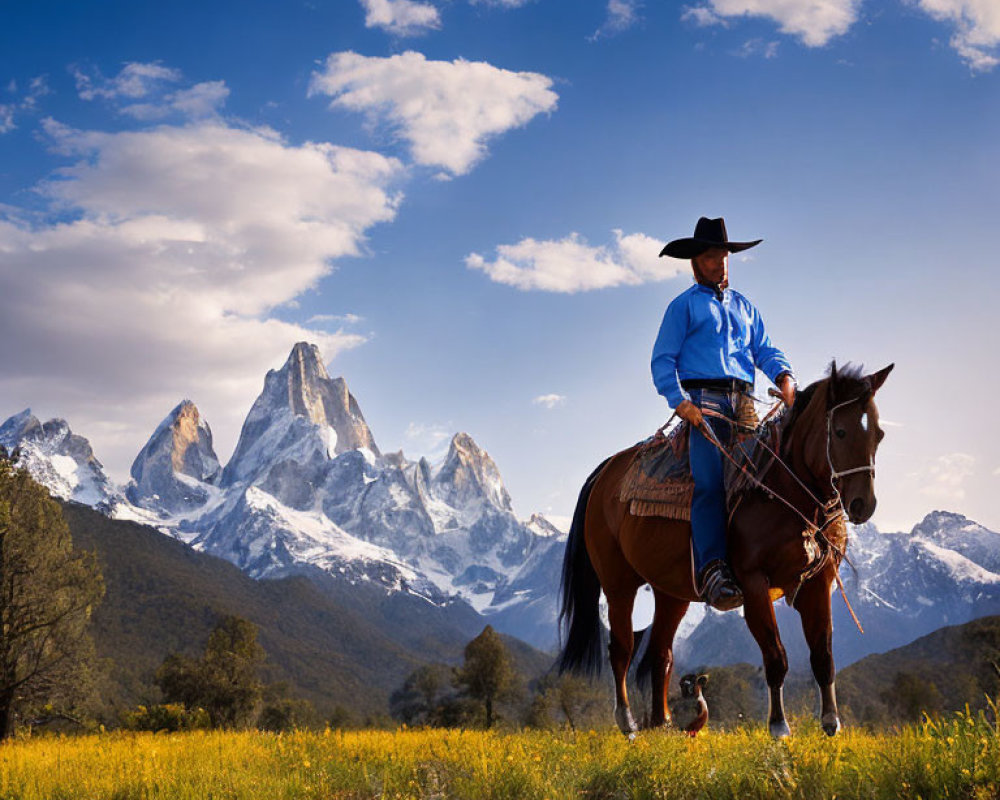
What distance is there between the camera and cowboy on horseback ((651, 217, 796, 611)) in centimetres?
649

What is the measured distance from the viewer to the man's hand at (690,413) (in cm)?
676

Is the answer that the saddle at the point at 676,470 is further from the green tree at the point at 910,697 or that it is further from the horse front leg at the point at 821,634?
the green tree at the point at 910,697

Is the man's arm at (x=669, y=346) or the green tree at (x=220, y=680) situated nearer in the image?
the man's arm at (x=669, y=346)

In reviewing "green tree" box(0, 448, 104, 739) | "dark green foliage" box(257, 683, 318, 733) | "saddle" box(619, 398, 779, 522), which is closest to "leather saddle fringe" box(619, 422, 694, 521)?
"saddle" box(619, 398, 779, 522)

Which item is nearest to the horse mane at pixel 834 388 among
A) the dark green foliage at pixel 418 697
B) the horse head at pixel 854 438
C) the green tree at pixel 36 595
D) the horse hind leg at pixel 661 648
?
the horse head at pixel 854 438

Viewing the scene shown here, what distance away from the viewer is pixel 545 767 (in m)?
5.98

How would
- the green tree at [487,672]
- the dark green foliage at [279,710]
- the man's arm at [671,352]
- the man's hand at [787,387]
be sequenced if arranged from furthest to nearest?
the dark green foliage at [279,710] → the green tree at [487,672] → the man's arm at [671,352] → the man's hand at [787,387]

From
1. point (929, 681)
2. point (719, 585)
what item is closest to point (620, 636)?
point (719, 585)

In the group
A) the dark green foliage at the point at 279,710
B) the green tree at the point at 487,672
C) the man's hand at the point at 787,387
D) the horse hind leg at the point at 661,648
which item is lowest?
the dark green foliage at the point at 279,710

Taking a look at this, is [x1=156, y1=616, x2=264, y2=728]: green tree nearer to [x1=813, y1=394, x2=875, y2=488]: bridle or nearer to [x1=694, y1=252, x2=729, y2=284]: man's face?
[x1=694, y1=252, x2=729, y2=284]: man's face

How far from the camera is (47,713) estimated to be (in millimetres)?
Answer: 24406

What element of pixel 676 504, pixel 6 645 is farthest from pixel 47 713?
pixel 676 504

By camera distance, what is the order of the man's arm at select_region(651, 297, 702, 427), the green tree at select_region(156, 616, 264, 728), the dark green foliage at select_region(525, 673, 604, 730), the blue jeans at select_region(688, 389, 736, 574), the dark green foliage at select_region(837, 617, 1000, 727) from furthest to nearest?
the dark green foliage at select_region(525, 673, 604, 730)
the green tree at select_region(156, 616, 264, 728)
the dark green foliage at select_region(837, 617, 1000, 727)
the man's arm at select_region(651, 297, 702, 427)
the blue jeans at select_region(688, 389, 736, 574)

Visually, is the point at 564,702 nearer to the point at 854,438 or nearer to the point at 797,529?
the point at 797,529
